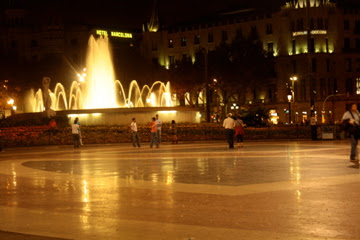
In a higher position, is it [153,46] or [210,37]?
[210,37]

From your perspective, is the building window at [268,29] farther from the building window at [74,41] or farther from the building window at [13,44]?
the building window at [13,44]

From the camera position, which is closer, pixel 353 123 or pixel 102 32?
pixel 353 123

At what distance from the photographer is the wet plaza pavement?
8680 mm

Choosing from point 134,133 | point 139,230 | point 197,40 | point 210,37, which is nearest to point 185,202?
point 139,230

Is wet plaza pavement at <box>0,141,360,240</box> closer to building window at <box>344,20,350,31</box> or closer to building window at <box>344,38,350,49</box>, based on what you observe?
building window at <box>344,38,350,49</box>

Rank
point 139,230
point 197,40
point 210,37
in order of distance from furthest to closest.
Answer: point 197,40 → point 210,37 → point 139,230

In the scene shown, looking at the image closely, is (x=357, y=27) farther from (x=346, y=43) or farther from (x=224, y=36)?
(x=224, y=36)

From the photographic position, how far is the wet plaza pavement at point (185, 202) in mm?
8680

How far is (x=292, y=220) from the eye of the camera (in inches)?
366

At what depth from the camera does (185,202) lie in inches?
445

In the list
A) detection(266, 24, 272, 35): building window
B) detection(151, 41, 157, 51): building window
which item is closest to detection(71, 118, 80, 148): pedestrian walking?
detection(266, 24, 272, 35): building window

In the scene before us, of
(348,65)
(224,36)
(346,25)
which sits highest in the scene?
(224,36)

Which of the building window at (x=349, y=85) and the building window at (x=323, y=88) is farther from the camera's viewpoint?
the building window at (x=349, y=85)

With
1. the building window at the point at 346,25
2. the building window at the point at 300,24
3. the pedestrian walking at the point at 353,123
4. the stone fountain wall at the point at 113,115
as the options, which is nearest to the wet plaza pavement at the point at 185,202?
the pedestrian walking at the point at 353,123
